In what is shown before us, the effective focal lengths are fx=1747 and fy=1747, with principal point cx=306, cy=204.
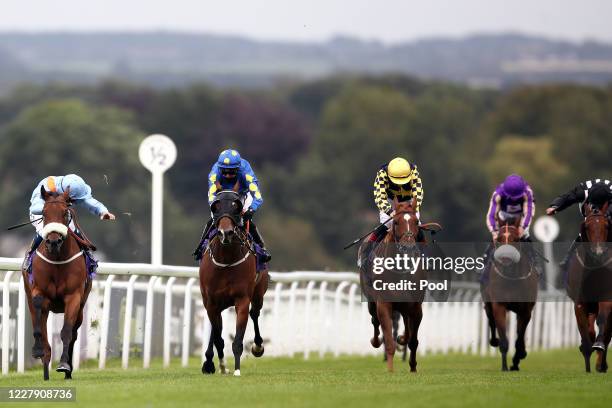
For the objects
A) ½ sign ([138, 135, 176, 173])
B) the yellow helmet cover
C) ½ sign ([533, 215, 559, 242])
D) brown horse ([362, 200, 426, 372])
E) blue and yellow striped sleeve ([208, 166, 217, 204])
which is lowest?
brown horse ([362, 200, 426, 372])

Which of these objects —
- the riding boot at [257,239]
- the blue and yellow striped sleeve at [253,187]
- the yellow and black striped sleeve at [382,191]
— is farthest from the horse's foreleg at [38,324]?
the yellow and black striped sleeve at [382,191]

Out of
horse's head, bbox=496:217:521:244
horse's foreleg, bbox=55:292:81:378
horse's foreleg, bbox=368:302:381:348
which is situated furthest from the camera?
horse's head, bbox=496:217:521:244

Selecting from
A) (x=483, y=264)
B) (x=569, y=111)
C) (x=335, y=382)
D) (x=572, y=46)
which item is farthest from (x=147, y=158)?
(x=572, y=46)

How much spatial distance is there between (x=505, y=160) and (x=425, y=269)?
82.8 metres

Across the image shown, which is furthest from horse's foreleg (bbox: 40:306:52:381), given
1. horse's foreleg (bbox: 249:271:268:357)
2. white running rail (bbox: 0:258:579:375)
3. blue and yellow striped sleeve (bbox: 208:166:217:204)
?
horse's foreleg (bbox: 249:271:268:357)

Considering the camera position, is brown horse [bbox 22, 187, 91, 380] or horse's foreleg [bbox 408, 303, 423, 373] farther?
horse's foreleg [bbox 408, 303, 423, 373]

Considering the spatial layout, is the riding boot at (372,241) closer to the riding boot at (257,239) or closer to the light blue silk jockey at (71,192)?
the riding boot at (257,239)

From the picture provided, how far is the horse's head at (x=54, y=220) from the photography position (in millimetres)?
14203

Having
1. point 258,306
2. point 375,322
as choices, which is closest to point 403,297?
point 375,322

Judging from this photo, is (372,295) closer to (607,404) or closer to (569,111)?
(607,404)

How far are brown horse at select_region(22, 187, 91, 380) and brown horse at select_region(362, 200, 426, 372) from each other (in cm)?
282

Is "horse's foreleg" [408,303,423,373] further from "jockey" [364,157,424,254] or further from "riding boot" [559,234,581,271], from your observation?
"riding boot" [559,234,581,271]

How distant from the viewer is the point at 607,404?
12.2m

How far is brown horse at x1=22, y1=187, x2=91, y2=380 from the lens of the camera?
47.4ft
